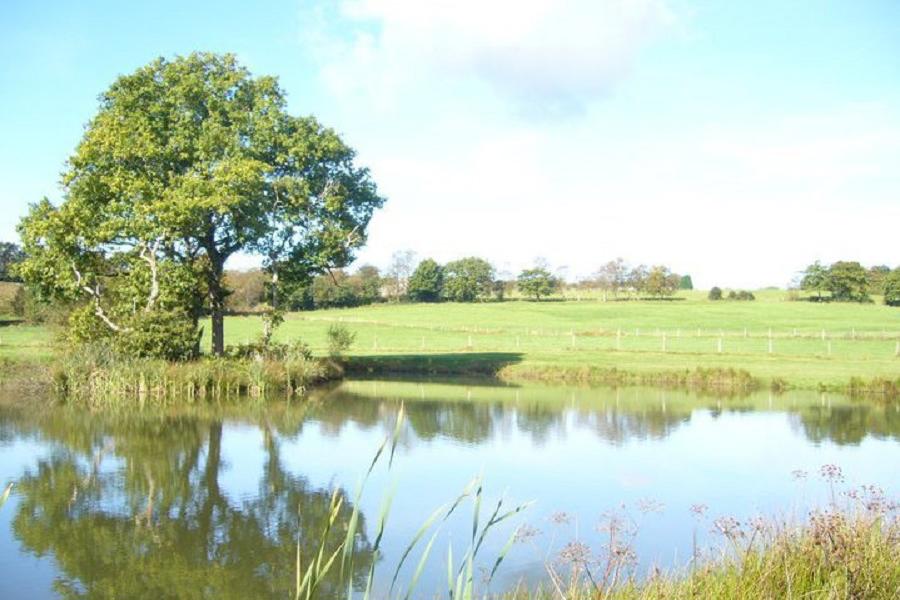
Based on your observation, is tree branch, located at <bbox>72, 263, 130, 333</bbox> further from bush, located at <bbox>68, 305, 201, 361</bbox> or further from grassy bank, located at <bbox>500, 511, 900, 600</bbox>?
grassy bank, located at <bbox>500, 511, 900, 600</bbox>

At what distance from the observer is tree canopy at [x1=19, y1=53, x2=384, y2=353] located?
2852cm

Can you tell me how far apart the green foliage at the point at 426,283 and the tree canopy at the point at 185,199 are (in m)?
77.7

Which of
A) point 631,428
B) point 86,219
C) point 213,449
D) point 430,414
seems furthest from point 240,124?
point 631,428

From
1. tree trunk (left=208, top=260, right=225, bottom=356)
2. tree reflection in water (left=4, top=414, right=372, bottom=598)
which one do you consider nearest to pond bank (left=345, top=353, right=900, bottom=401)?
tree trunk (left=208, top=260, right=225, bottom=356)

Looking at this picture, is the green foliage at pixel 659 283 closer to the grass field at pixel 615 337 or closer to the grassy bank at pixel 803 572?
the grass field at pixel 615 337

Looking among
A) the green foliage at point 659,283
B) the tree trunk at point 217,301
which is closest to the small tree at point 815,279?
the green foliage at point 659,283

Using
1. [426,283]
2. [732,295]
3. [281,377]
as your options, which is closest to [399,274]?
[426,283]

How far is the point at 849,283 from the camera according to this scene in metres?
105

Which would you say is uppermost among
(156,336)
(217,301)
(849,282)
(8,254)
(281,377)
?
(8,254)

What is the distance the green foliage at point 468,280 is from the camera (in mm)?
112250

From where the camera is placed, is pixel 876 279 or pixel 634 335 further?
pixel 876 279

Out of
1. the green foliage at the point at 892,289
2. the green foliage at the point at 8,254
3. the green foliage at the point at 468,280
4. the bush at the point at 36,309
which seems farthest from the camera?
the green foliage at the point at 468,280

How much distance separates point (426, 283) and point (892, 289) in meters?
61.9

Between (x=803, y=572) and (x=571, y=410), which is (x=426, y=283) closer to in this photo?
(x=571, y=410)
